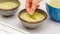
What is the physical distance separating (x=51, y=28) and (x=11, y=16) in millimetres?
218

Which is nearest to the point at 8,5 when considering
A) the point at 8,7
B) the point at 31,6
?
the point at 8,7

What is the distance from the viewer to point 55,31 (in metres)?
0.72

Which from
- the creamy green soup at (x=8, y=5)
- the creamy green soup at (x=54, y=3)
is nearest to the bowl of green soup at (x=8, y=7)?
the creamy green soup at (x=8, y=5)

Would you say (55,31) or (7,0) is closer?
(55,31)

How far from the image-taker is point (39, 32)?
0.72 m

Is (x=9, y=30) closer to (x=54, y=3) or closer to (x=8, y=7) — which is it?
(x=8, y=7)

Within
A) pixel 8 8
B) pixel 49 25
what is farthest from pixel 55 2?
pixel 8 8

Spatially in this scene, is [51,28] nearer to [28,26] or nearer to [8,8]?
[28,26]

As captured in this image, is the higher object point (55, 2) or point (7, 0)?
point (7, 0)

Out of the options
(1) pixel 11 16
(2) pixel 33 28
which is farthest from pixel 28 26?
(1) pixel 11 16

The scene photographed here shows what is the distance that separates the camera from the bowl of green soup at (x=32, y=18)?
2.24ft

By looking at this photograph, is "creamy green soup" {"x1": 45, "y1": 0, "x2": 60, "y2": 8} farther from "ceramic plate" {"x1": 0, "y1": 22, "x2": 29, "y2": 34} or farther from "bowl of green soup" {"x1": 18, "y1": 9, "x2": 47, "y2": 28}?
"ceramic plate" {"x1": 0, "y1": 22, "x2": 29, "y2": 34}

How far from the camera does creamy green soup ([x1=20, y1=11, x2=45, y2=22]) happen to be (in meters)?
0.71

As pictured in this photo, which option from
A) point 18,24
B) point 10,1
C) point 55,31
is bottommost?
point 55,31
